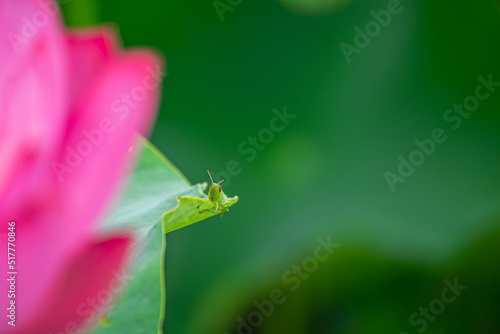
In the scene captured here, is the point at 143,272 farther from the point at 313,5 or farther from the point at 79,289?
the point at 313,5

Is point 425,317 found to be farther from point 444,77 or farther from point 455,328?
point 444,77

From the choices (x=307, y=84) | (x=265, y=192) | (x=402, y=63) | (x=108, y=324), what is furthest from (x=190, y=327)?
(x=108, y=324)

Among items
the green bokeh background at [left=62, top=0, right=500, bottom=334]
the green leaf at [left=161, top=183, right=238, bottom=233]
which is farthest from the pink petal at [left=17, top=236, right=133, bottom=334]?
the green bokeh background at [left=62, top=0, right=500, bottom=334]

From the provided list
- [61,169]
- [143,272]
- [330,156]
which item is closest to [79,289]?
[61,169]

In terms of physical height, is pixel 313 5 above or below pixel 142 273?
below

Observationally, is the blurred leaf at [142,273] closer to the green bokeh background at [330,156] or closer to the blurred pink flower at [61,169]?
the blurred pink flower at [61,169]

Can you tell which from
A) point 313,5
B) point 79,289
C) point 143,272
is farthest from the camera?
point 313,5
